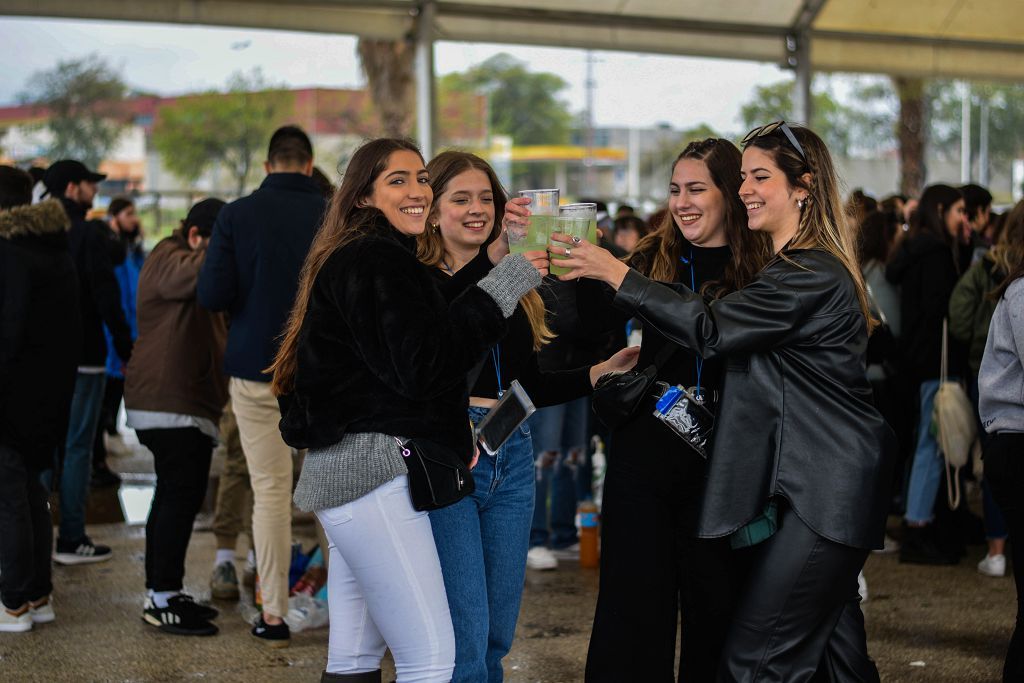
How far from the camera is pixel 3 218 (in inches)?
201

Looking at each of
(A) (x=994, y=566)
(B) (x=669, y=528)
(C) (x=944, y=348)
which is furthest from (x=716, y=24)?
(B) (x=669, y=528)

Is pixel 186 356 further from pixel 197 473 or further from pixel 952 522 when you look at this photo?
pixel 952 522

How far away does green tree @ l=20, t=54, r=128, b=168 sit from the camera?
42.1 ft

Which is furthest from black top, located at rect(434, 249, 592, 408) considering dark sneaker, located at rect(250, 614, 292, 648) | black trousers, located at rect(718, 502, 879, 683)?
dark sneaker, located at rect(250, 614, 292, 648)

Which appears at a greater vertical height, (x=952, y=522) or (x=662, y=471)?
(x=662, y=471)

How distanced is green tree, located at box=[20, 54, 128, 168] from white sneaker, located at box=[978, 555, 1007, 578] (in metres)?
9.81

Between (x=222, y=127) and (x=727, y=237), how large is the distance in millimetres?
12080

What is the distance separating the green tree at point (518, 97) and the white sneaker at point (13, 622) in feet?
28.7

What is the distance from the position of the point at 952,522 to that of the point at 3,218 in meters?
5.18

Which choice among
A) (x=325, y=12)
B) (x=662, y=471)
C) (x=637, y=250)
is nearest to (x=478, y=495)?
(x=662, y=471)

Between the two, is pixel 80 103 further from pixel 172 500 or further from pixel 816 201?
pixel 816 201

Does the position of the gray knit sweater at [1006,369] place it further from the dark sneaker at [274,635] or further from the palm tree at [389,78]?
the palm tree at [389,78]

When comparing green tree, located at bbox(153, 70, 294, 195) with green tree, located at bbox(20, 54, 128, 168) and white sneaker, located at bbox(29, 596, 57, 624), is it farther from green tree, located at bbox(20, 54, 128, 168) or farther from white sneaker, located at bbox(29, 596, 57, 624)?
white sneaker, located at bbox(29, 596, 57, 624)

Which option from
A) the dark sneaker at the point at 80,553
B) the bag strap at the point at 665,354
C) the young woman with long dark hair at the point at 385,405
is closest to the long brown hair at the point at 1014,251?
the bag strap at the point at 665,354
